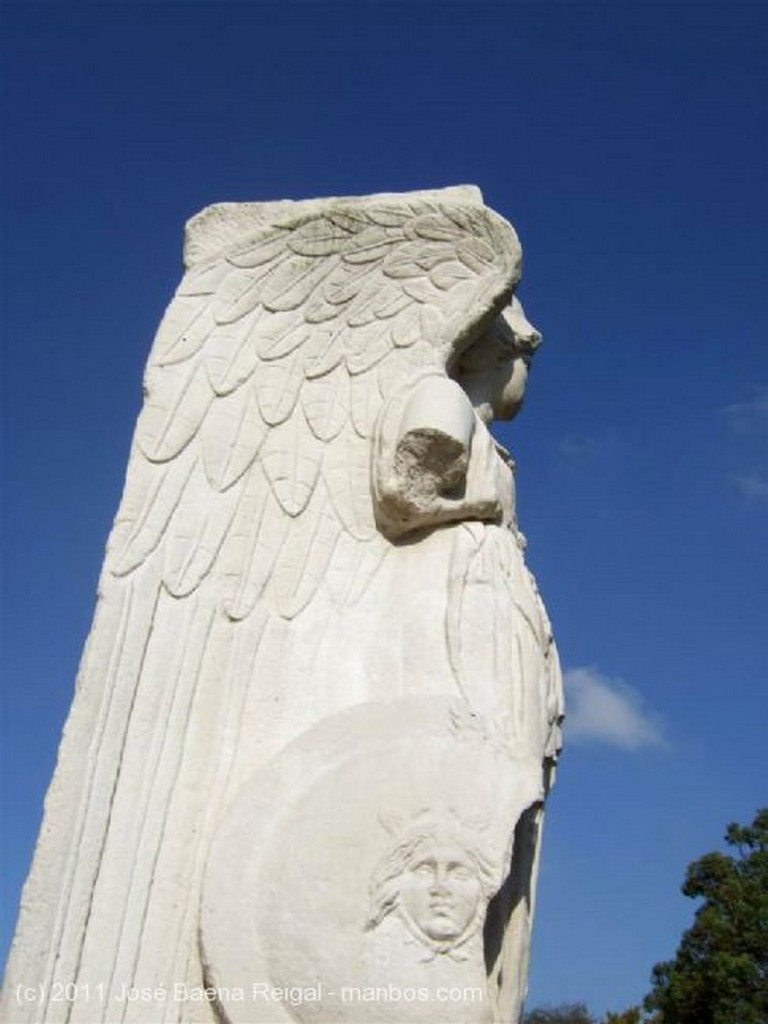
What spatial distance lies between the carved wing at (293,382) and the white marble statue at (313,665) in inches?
0.4

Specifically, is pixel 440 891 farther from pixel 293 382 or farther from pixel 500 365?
pixel 500 365

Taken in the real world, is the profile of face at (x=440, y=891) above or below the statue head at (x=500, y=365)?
below

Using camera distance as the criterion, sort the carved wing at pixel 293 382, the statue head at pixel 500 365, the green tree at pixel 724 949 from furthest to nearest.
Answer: the green tree at pixel 724 949, the statue head at pixel 500 365, the carved wing at pixel 293 382

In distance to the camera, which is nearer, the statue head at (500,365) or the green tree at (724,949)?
the statue head at (500,365)

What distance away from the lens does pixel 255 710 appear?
3867 mm

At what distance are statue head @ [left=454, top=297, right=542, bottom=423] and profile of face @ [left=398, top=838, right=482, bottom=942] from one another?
2324mm

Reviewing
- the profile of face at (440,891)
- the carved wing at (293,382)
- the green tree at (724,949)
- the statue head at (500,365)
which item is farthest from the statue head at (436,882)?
the green tree at (724,949)

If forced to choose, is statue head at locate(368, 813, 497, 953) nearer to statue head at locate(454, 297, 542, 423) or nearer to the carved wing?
the carved wing

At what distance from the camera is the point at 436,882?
10.7ft

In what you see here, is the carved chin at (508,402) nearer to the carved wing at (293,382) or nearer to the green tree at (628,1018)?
the carved wing at (293,382)

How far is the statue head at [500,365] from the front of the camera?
5.05 metres

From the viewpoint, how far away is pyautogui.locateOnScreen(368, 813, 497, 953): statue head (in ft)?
10.5

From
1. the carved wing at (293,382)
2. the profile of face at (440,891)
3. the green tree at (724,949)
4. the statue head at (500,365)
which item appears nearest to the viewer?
the profile of face at (440,891)

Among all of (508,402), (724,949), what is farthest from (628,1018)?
(508,402)
